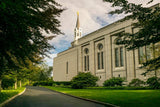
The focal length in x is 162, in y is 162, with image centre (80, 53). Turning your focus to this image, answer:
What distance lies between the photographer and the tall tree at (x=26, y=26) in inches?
202

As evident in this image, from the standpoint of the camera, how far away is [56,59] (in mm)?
75188

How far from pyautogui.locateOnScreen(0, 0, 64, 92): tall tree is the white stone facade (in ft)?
72.7

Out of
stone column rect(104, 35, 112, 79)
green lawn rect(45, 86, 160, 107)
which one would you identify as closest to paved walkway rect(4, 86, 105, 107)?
green lawn rect(45, 86, 160, 107)

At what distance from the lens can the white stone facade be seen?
3269 centimetres

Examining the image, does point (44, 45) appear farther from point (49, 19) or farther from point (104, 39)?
point (104, 39)

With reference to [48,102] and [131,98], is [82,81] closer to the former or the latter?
[131,98]

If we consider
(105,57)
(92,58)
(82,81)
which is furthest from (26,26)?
(92,58)

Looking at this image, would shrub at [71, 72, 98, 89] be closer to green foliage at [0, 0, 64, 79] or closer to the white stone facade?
the white stone facade

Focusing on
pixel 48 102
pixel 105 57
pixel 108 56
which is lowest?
pixel 48 102

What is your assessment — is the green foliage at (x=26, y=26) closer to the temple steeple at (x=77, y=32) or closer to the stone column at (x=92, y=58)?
the stone column at (x=92, y=58)

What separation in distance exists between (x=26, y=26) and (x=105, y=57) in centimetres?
3473

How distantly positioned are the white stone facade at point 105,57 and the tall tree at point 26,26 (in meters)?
22.2

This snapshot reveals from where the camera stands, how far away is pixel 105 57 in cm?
3978

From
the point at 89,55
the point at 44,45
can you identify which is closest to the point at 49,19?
the point at 44,45
